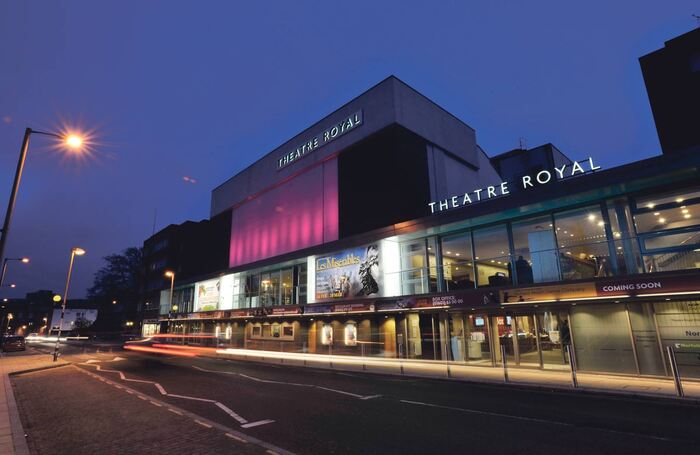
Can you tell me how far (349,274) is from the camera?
25.9 meters

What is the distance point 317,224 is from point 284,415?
23030mm

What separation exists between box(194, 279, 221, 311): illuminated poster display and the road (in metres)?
28.6

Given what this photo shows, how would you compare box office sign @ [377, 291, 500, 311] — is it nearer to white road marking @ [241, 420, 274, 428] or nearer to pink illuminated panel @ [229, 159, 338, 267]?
pink illuminated panel @ [229, 159, 338, 267]

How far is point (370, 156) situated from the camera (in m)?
28.7

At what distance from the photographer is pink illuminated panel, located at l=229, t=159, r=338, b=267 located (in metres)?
31.0

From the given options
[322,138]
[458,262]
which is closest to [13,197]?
[458,262]

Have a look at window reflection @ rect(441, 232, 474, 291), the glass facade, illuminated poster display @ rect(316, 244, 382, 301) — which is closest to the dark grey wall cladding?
illuminated poster display @ rect(316, 244, 382, 301)

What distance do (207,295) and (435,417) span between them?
3989 cm

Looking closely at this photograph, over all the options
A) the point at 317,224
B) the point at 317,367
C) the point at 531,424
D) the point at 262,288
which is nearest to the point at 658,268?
the point at 531,424

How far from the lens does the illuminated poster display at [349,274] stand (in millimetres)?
24453

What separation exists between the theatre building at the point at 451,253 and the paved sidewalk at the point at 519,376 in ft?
2.72

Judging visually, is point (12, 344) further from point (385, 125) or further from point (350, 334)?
point (385, 125)

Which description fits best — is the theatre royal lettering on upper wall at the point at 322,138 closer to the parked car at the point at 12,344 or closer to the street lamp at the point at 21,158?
the street lamp at the point at 21,158

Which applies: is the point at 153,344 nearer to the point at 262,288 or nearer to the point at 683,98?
the point at 262,288
